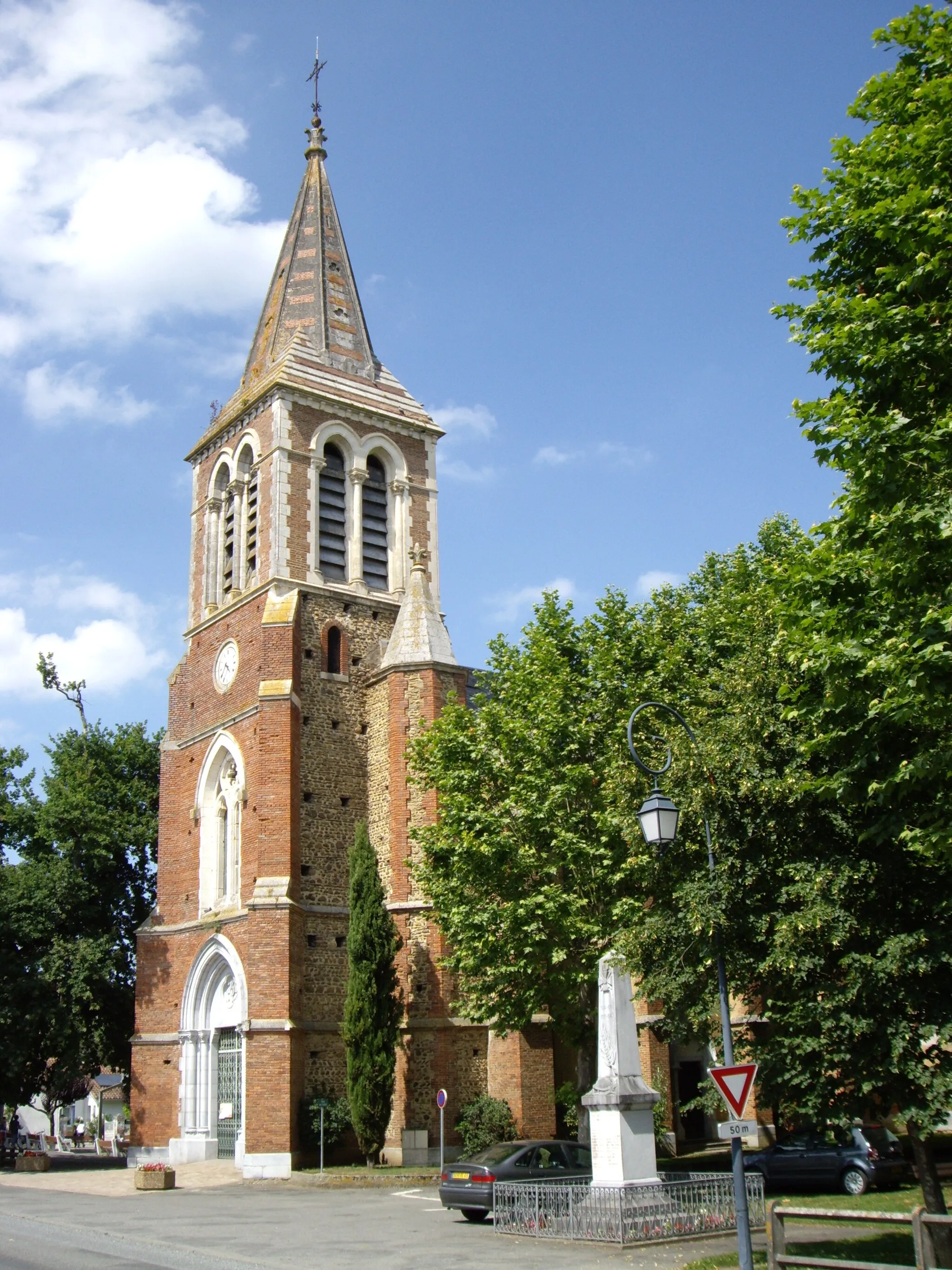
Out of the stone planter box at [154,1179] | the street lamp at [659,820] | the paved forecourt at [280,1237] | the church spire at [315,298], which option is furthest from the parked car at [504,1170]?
the church spire at [315,298]

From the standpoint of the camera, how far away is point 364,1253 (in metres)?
15.8

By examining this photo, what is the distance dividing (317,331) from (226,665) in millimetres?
11819

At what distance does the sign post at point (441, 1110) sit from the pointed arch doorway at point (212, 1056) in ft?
17.0

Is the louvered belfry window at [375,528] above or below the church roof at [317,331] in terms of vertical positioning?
below

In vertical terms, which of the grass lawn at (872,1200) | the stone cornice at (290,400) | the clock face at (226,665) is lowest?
the grass lawn at (872,1200)

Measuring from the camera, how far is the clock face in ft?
111

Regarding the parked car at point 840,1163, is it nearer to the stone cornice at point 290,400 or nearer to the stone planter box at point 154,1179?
the stone planter box at point 154,1179

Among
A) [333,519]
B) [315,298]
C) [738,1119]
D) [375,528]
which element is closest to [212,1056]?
[333,519]

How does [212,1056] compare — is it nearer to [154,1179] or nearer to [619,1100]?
[154,1179]

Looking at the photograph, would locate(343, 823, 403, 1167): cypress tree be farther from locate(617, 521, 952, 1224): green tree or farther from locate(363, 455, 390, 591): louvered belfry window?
locate(617, 521, 952, 1224): green tree

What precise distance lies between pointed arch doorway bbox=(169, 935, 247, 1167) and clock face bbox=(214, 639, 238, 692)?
714cm

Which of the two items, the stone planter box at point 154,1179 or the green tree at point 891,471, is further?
the stone planter box at point 154,1179

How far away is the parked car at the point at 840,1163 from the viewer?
2130 cm

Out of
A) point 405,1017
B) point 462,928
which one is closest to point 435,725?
point 462,928
